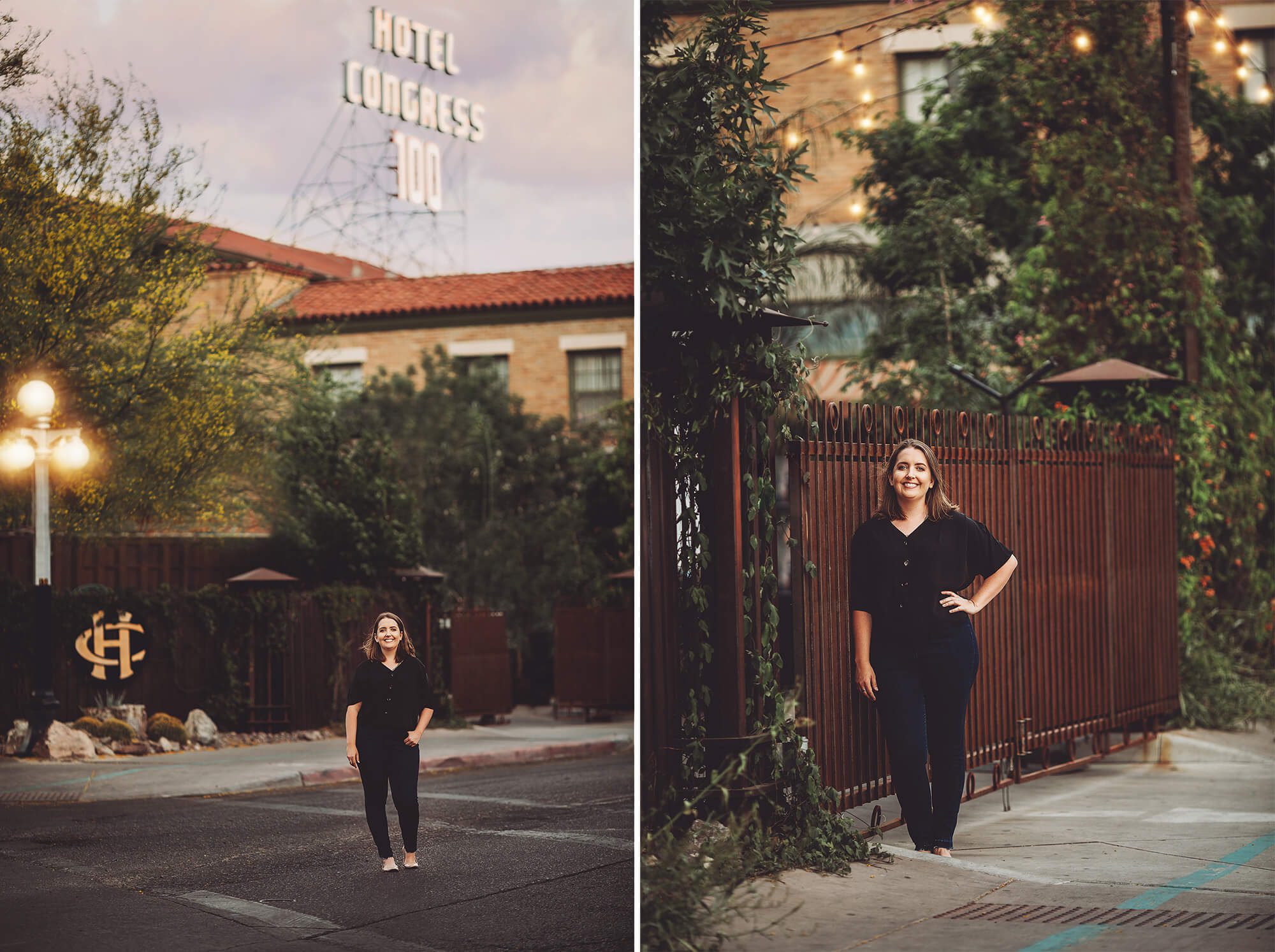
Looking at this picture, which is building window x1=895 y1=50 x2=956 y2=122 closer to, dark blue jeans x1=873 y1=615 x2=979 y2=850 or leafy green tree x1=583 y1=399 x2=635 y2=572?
leafy green tree x1=583 y1=399 x2=635 y2=572

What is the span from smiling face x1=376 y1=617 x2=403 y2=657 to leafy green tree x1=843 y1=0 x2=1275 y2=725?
715cm

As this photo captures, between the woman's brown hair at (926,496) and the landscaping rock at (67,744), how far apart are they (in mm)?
3500

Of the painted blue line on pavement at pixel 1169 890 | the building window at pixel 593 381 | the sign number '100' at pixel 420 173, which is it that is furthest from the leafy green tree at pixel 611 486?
the painted blue line on pavement at pixel 1169 890

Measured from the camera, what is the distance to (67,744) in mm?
5371

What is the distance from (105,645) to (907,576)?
343 cm

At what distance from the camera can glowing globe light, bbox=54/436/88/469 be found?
5.64 m

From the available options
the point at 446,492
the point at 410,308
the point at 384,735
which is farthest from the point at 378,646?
the point at 446,492

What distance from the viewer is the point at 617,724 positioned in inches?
454

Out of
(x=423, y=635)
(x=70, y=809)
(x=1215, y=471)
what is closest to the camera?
(x=70, y=809)

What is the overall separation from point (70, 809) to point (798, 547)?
3.18m

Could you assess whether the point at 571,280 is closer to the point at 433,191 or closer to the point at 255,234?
the point at 433,191

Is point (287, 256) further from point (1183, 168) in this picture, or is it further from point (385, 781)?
point (1183, 168)

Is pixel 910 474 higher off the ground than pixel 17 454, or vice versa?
pixel 17 454

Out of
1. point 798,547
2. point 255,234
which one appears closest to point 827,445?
point 798,547
